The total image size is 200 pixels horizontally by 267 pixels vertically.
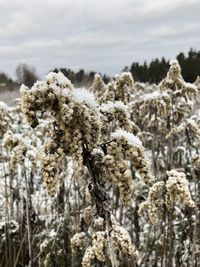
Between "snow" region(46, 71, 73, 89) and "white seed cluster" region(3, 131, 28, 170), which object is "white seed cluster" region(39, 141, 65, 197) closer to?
"snow" region(46, 71, 73, 89)

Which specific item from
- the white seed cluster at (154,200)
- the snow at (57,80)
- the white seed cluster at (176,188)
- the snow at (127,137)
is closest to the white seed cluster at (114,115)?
the snow at (127,137)

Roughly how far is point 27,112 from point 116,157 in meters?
0.32

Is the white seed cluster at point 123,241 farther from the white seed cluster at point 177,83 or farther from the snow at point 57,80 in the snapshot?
the white seed cluster at point 177,83

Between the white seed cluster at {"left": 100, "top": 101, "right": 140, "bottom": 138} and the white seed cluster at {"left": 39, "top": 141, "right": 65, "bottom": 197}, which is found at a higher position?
the white seed cluster at {"left": 100, "top": 101, "right": 140, "bottom": 138}

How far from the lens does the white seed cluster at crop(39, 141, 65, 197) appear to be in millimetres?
1472

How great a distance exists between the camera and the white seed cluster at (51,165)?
4.83 feet

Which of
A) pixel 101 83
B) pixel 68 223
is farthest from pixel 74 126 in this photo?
pixel 101 83

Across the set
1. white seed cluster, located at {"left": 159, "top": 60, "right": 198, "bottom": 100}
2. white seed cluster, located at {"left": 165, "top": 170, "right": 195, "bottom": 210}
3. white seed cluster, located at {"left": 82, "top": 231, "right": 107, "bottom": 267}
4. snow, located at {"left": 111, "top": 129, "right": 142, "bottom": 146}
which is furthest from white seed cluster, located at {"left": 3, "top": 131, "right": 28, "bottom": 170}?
snow, located at {"left": 111, "top": 129, "right": 142, "bottom": 146}

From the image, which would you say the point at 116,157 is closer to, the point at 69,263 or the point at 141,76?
the point at 69,263

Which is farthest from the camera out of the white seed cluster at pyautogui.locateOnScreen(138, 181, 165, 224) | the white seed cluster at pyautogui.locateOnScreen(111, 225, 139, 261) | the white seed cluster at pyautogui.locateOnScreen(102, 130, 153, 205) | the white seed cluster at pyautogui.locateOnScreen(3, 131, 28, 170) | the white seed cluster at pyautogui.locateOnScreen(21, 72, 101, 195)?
the white seed cluster at pyautogui.locateOnScreen(3, 131, 28, 170)

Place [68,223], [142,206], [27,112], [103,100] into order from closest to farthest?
[27,112]
[142,206]
[103,100]
[68,223]

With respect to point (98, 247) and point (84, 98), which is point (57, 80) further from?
point (98, 247)

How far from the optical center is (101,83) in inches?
239

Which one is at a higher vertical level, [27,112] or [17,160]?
[17,160]
